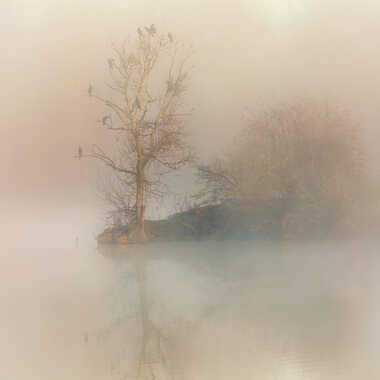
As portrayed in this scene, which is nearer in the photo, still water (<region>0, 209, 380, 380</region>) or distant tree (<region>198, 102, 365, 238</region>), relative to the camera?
still water (<region>0, 209, 380, 380</region>)

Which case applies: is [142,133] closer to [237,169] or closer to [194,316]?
[237,169]

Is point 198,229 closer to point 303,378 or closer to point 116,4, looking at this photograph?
point 116,4

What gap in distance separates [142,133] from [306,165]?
1814 millimetres

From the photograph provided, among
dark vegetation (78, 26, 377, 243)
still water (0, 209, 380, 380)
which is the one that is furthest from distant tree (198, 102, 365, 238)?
still water (0, 209, 380, 380)

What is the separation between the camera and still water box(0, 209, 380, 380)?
7.65ft

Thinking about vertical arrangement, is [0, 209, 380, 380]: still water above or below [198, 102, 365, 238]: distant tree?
below

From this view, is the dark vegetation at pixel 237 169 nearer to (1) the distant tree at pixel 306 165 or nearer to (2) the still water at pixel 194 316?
(1) the distant tree at pixel 306 165

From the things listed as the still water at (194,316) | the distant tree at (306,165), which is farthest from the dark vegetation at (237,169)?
the still water at (194,316)

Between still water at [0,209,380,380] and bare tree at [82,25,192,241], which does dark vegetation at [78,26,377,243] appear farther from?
still water at [0,209,380,380]

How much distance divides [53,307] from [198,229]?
9.93ft

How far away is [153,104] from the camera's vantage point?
6242 mm

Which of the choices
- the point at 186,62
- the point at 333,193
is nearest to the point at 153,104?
the point at 186,62

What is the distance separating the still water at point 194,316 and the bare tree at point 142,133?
0.98 m

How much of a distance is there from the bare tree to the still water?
0.98 metres
